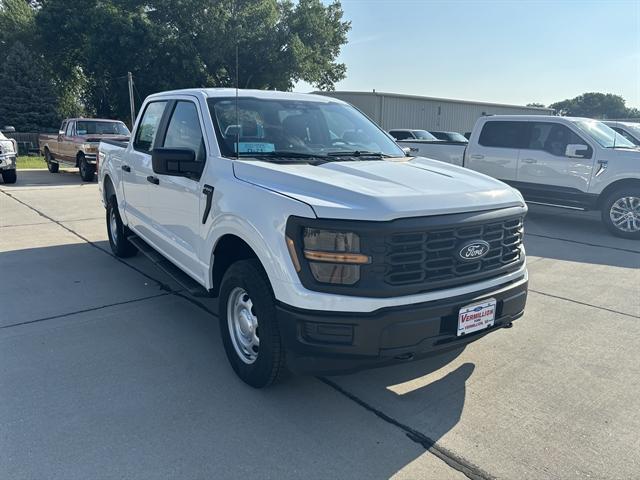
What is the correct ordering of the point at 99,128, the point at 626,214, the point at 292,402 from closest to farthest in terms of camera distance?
1. the point at 292,402
2. the point at 626,214
3. the point at 99,128

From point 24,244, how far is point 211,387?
5.33 metres

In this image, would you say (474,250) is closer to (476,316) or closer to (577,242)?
(476,316)

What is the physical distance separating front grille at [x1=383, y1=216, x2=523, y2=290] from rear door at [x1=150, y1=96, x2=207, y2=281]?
66.4 inches

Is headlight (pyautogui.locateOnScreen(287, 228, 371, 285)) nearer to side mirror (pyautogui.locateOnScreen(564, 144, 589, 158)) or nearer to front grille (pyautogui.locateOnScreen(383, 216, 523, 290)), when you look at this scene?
front grille (pyautogui.locateOnScreen(383, 216, 523, 290))

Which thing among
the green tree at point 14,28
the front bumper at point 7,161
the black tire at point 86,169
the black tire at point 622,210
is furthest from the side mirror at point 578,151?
the green tree at point 14,28

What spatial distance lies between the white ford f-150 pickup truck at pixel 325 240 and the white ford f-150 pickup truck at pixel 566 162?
19.7ft

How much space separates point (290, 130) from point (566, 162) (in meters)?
6.96

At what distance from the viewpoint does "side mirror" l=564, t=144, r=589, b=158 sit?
874 cm

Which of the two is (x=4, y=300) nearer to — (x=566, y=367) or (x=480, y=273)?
(x=480, y=273)

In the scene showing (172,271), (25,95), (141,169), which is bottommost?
(172,271)

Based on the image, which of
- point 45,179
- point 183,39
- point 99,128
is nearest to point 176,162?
point 99,128

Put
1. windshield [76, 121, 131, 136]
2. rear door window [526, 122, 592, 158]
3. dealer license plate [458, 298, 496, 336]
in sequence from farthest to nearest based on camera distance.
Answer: windshield [76, 121, 131, 136] < rear door window [526, 122, 592, 158] < dealer license plate [458, 298, 496, 336]

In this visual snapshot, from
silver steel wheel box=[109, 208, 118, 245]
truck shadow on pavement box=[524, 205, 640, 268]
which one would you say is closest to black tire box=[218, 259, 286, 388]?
silver steel wheel box=[109, 208, 118, 245]

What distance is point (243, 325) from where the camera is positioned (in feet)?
11.1
